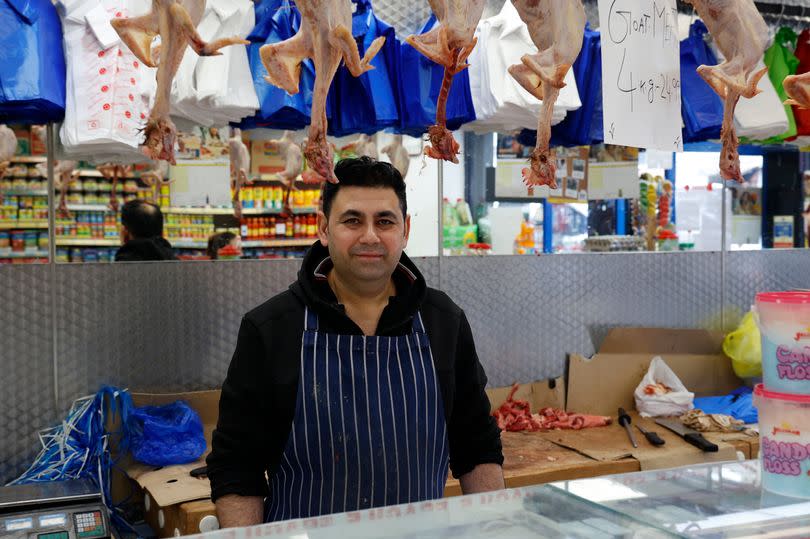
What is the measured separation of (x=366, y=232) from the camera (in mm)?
1919

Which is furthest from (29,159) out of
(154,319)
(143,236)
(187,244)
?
(154,319)

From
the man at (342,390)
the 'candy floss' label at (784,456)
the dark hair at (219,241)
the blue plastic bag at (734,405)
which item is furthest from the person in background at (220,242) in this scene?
the 'candy floss' label at (784,456)

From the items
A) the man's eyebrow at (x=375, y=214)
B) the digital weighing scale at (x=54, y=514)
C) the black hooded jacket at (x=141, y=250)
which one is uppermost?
the man's eyebrow at (x=375, y=214)

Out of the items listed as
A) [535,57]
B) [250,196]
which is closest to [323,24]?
[535,57]

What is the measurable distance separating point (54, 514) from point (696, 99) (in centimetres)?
334

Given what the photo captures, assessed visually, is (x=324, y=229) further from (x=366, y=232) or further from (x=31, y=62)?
(x=31, y=62)

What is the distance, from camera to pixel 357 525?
4.20ft

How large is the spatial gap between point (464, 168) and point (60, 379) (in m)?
3.43

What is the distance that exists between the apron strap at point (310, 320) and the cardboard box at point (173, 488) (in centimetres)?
99

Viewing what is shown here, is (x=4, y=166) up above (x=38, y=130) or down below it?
below

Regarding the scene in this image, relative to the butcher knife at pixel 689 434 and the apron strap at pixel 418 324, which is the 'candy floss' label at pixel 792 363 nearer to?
the apron strap at pixel 418 324

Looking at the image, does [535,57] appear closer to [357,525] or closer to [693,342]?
[357,525]

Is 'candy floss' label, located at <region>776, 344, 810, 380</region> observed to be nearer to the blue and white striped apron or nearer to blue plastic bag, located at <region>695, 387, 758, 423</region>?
the blue and white striped apron

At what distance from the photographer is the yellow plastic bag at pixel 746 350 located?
14.1ft
